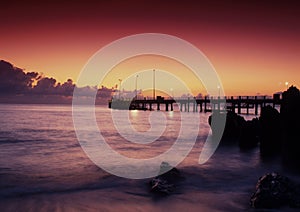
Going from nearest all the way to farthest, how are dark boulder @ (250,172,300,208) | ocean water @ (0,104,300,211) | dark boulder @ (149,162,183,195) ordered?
dark boulder @ (250,172,300,208), ocean water @ (0,104,300,211), dark boulder @ (149,162,183,195)

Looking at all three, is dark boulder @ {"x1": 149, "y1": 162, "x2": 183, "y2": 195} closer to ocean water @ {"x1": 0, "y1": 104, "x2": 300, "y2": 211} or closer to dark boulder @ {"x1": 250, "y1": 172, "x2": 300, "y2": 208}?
ocean water @ {"x1": 0, "y1": 104, "x2": 300, "y2": 211}

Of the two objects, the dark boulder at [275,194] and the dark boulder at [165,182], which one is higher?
the dark boulder at [275,194]

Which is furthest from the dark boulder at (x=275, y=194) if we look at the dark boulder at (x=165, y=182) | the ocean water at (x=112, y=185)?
the dark boulder at (x=165, y=182)

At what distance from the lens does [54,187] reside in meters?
11.2

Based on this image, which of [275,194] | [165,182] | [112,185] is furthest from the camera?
[112,185]

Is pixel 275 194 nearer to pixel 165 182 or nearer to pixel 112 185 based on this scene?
pixel 165 182

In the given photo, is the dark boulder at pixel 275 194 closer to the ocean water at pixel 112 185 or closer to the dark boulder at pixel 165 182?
the ocean water at pixel 112 185

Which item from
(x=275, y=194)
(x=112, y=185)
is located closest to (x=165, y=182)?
(x=112, y=185)

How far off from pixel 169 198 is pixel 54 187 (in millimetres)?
4798

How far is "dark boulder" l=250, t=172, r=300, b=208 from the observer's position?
27.4 feet

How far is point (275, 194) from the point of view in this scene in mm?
8531

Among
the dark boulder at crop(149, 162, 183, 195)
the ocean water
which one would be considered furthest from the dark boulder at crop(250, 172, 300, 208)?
the dark boulder at crop(149, 162, 183, 195)

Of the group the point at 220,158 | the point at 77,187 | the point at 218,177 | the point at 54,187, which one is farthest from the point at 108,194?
the point at 220,158

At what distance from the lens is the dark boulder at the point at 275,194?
835 cm
